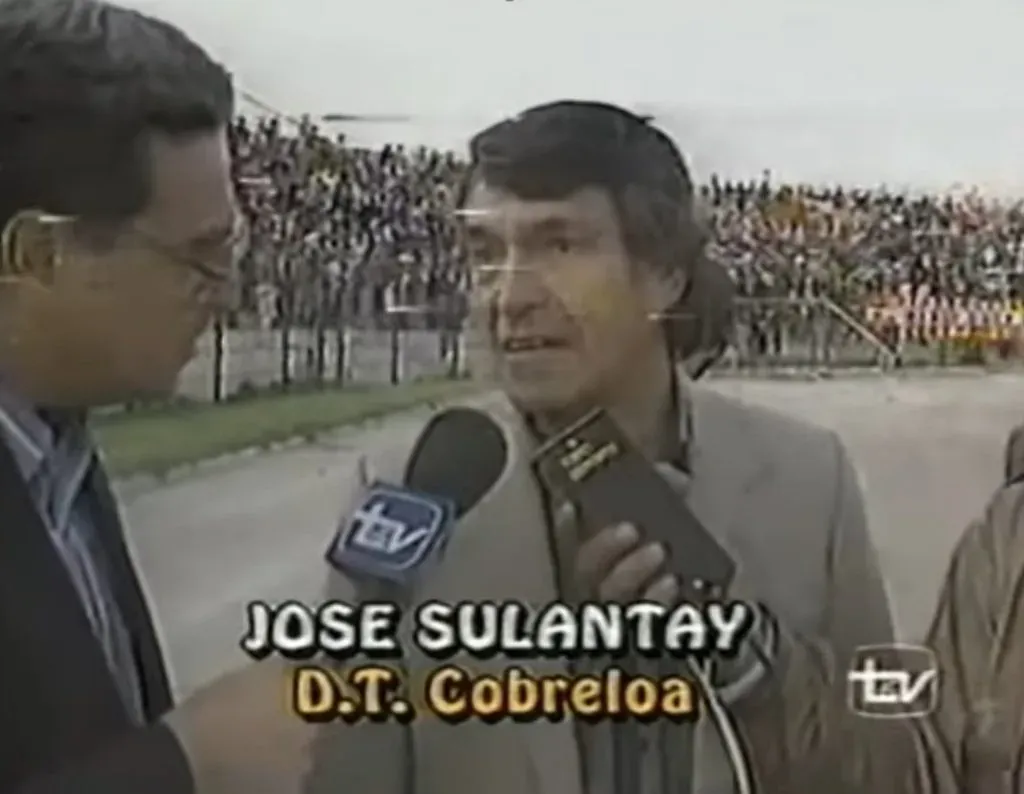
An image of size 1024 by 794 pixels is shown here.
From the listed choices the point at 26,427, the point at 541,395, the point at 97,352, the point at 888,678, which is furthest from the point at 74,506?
the point at 888,678

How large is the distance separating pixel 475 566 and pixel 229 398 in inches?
17.6

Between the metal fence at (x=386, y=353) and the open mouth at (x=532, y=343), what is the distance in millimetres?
69

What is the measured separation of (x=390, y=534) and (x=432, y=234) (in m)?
0.45

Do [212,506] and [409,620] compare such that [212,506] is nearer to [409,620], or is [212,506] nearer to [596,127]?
[409,620]

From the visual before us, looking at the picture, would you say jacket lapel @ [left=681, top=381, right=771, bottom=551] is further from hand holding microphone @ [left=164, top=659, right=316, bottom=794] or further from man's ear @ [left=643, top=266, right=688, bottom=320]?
hand holding microphone @ [left=164, top=659, right=316, bottom=794]

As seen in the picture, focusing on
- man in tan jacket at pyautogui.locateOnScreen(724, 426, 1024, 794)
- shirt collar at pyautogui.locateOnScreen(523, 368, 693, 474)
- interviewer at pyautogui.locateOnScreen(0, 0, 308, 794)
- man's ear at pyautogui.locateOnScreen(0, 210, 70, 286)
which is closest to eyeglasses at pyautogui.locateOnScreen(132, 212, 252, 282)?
interviewer at pyautogui.locateOnScreen(0, 0, 308, 794)

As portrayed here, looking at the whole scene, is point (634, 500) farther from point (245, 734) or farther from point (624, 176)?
point (245, 734)

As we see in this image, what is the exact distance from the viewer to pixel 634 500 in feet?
12.5

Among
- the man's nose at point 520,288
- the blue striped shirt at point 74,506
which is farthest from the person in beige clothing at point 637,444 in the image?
the blue striped shirt at point 74,506

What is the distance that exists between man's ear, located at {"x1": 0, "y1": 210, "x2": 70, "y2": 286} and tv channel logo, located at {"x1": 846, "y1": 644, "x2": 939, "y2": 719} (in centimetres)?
136

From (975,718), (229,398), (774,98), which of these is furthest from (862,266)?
(229,398)

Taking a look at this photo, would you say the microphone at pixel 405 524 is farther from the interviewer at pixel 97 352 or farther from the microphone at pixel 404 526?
the interviewer at pixel 97 352

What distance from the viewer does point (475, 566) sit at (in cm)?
380

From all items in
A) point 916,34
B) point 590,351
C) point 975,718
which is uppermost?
point 916,34
